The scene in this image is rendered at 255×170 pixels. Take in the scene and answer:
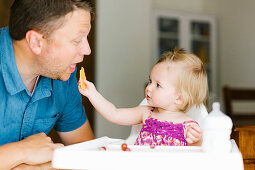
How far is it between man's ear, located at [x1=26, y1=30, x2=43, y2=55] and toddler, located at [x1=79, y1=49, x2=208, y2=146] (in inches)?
8.7

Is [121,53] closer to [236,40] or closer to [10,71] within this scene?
[236,40]

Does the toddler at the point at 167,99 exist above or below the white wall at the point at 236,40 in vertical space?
below

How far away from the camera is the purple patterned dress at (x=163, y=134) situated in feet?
3.35

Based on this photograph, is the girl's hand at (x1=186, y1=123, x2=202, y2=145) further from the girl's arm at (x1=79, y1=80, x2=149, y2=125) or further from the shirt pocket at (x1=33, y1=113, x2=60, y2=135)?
the shirt pocket at (x1=33, y1=113, x2=60, y2=135)

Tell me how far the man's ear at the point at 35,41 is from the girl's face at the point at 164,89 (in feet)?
1.29

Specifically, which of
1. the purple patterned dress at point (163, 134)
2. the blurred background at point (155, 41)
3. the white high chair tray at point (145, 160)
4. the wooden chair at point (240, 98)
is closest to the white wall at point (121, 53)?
the blurred background at point (155, 41)

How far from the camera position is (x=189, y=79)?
110 cm

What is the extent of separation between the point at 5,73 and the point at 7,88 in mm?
56

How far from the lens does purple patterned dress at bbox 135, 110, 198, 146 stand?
102cm

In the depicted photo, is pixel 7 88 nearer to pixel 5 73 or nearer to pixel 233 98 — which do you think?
pixel 5 73

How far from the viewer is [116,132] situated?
362cm

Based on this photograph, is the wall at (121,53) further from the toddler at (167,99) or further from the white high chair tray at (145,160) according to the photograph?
the white high chair tray at (145,160)

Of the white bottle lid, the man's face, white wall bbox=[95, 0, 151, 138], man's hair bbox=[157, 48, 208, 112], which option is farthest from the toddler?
white wall bbox=[95, 0, 151, 138]

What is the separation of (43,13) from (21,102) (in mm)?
318
